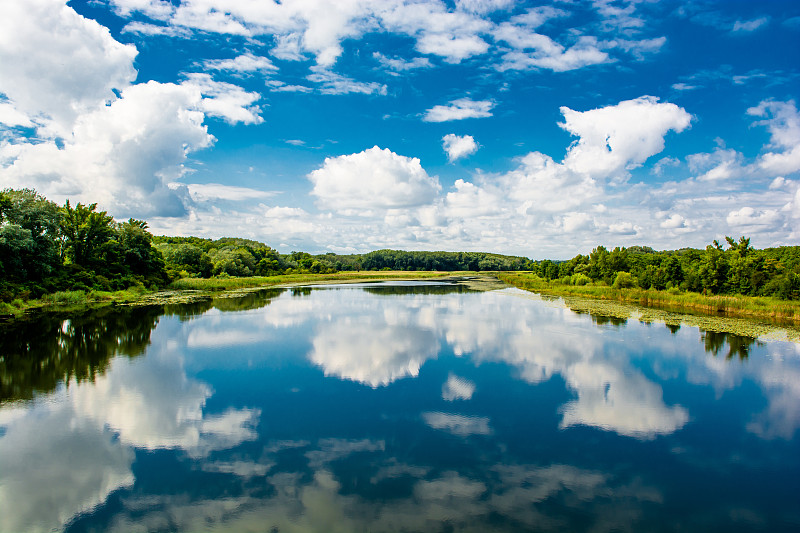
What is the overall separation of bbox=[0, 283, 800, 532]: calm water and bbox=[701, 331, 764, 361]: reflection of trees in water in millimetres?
345

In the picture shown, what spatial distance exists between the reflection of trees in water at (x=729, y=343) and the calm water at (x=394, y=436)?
13.6 inches

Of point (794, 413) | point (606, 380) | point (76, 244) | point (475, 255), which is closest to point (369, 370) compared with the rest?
point (606, 380)

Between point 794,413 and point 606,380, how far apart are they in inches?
173

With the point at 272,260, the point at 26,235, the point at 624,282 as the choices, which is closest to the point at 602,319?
the point at 624,282

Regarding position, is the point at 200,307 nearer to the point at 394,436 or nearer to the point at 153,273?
the point at 153,273

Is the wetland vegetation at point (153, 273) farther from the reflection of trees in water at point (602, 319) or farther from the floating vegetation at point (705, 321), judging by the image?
the reflection of trees in water at point (602, 319)

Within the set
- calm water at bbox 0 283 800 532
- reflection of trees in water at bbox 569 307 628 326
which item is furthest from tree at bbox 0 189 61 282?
reflection of trees in water at bbox 569 307 628 326

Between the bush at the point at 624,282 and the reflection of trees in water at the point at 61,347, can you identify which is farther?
the bush at the point at 624,282

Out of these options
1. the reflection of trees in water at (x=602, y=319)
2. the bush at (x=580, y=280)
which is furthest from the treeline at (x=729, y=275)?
the reflection of trees in water at (x=602, y=319)

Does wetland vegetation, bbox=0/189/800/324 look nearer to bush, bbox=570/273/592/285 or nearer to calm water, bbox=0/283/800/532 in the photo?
bush, bbox=570/273/592/285

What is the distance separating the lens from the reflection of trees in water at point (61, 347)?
12.1 meters

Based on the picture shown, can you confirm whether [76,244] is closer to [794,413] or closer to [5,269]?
[5,269]

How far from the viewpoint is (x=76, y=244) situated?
3622cm

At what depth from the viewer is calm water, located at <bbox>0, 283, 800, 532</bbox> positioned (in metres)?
6.13
